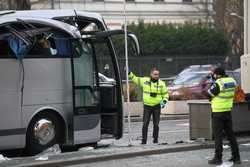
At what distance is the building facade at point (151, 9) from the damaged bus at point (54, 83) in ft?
177

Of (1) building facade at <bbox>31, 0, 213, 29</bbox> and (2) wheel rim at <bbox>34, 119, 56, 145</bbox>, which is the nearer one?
(2) wheel rim at <bbox>34, 119, 56, 145</bbox>

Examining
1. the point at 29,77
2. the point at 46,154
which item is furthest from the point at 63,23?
the point at 46,154

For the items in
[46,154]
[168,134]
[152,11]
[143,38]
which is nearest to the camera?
[46,154]

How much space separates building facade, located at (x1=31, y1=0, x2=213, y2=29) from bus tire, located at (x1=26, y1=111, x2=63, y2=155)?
55.0 metres

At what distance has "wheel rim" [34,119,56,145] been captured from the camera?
14211 millimetres

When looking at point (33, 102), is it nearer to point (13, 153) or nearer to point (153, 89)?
point (13, 153)

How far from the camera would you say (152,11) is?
2953 inches

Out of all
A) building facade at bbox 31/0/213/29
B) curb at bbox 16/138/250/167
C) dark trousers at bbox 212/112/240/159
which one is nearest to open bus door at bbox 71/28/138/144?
curb at bbox 16/138/250/167

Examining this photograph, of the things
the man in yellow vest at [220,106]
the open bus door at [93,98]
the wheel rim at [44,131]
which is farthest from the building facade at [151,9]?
the man in yellow vest at [220,106]

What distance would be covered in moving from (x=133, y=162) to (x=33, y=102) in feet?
8.15

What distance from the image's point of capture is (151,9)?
75.0 meters

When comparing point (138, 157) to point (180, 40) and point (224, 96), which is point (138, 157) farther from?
point (180, 40)

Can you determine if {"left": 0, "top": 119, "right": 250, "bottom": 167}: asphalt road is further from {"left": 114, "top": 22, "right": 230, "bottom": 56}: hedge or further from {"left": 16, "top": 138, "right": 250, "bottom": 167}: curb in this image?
{"left": 114, "top": 22, "right": 230, "bottom": 56}: hedge

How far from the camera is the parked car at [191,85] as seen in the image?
28234mm
